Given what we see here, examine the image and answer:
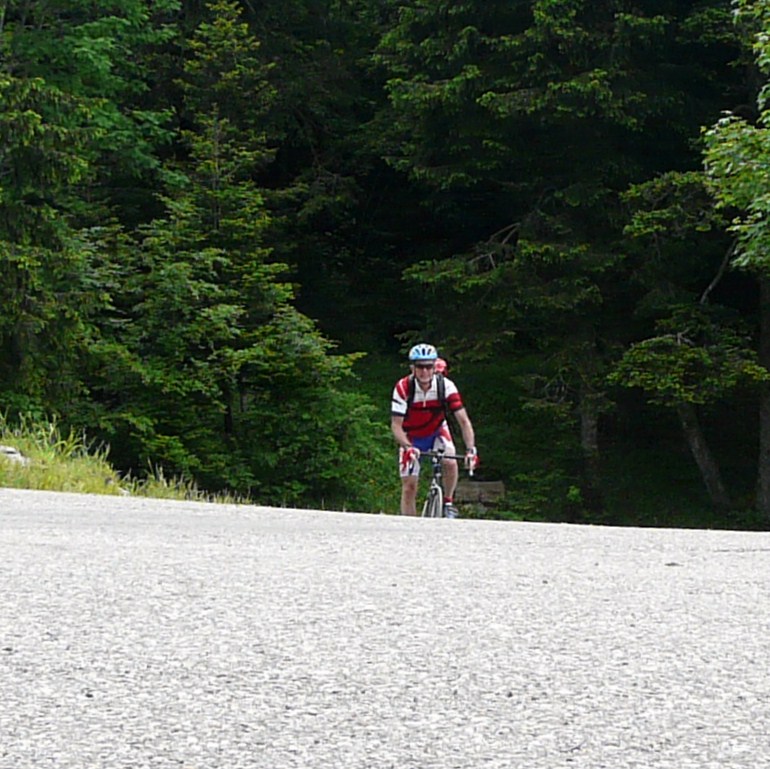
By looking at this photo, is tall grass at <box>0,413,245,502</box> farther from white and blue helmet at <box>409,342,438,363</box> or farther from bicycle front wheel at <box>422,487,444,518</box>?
white and blue helmet at <box>409,342,438,363</box>

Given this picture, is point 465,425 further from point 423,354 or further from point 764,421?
point 764,421

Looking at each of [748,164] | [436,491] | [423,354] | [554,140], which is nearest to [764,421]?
[554,140]

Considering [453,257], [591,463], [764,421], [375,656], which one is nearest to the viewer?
[375,656]

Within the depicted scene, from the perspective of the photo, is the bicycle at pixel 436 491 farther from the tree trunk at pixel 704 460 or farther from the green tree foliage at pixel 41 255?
the tree trunk at pixel 704 460

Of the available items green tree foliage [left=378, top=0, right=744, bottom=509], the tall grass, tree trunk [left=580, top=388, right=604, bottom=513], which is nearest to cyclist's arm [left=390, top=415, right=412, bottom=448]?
A: the tall grass

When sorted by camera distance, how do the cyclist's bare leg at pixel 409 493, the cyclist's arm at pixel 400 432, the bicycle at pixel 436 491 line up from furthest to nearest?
the cyclist's bare leg at pixel 409 493, the bicycle at pixel 436 491, the cyclist's arm at pixel 400 432

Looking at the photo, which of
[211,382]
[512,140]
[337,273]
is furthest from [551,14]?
[337,273]

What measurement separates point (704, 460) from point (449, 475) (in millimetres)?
14315

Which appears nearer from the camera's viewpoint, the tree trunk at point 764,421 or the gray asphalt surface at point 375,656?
the gray asphalt surface at point 375,656

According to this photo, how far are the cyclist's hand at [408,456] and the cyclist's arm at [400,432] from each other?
5 centimetres

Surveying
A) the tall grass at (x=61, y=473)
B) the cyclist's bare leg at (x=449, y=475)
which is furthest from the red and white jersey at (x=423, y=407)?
the tall grass at (x=61, y=473)

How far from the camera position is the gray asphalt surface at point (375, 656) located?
3.95 m

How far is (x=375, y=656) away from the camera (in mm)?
4949

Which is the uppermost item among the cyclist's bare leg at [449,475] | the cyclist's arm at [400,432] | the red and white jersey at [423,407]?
the red and white jersey at [423,407]
